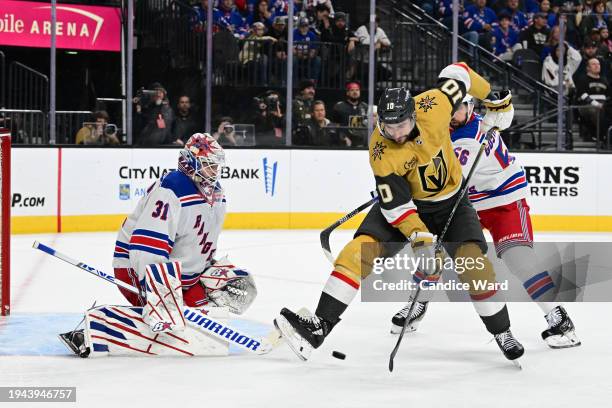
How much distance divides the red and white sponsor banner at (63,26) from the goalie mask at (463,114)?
6885 millimetres

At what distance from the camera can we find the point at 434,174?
14.0 ft

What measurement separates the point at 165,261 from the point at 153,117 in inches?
226

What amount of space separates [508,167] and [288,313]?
140 cm

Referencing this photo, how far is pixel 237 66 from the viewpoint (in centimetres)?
1039

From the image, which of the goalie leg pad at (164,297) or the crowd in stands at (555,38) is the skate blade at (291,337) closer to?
the goalie leg pad at (164,297)

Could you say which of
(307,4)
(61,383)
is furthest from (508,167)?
(307,4)

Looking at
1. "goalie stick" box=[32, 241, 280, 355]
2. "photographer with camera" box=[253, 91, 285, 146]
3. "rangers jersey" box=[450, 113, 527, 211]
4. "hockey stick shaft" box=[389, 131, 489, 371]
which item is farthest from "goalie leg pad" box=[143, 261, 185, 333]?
"photographer with camera" box=[253, 91, 285, 146]

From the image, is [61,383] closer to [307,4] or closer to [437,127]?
[437,127]

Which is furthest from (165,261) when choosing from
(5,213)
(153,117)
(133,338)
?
(153,117)

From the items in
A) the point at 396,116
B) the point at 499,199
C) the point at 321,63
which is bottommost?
the point at 499,199

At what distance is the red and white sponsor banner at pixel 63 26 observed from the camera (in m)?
10.9

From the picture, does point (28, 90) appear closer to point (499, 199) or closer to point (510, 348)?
point (499, 199)

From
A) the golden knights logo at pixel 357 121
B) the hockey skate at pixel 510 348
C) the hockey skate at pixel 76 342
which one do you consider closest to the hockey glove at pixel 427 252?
the hockey skate at pixel 510 348

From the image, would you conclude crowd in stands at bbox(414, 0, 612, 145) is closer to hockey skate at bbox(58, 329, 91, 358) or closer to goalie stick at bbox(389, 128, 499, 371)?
goalie stick at bbox(389, 128, 499, 371)
